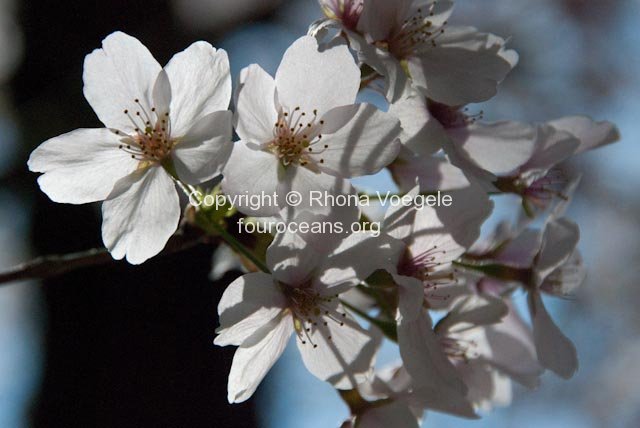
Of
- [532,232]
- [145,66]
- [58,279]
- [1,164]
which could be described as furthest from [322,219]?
[1,164]

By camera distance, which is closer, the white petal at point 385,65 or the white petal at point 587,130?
the white petal at point 385,65

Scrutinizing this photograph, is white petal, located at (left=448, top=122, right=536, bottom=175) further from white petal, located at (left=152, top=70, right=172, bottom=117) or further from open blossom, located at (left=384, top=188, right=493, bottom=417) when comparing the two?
white petal, located at (left=152, top=70, right=172, bottom=117)

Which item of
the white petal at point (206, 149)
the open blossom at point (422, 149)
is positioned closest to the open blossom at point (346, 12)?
the open blossom at point (422, 149)

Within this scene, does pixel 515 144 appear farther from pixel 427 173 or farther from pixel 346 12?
pixel 346 12

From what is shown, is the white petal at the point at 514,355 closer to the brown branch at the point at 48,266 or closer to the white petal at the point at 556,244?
the white petal at the point at 556,244

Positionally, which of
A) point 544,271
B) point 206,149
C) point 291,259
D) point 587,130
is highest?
point 206,149

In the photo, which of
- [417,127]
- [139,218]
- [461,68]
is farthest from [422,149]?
[139,218]
